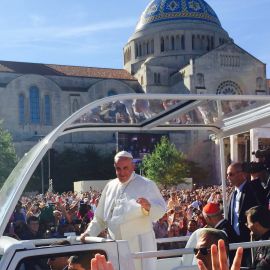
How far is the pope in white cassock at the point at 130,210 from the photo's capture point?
471 centimetres

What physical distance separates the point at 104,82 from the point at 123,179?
6725cm

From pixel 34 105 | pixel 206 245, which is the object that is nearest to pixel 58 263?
pixel 206 245

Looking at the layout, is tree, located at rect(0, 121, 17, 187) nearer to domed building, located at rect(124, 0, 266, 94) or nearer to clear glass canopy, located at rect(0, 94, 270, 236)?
domed building, located at rect(124, 0, 266, 94)

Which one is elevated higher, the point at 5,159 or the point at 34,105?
the point at 34,105

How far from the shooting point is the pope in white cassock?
4.71 meters

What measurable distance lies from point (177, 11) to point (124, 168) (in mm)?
72408

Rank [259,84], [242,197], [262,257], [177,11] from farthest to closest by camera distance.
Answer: [177,11] → [259,84] → [242,197] → [262,257]

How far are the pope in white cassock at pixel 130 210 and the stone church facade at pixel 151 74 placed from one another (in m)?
55.2

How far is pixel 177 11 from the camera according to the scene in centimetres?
7519

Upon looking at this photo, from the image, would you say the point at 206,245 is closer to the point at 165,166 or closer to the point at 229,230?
the point at 229,230

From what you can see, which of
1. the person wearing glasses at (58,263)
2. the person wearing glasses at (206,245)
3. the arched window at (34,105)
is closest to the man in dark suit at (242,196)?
the person wearing glasses at (206,245)

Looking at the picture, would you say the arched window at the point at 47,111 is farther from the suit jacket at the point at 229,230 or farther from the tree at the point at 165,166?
the suit jacket at the point at 229,230

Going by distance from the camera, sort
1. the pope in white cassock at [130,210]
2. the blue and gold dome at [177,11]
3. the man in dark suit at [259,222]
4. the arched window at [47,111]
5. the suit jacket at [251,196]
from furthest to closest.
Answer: the blue and gold dome at [177,11], the arched window at [47,111], the suit jacket at [251,196], the pope in white cassock at [130,210], the man in dark suit at [259,222]

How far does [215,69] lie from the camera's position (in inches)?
2689
